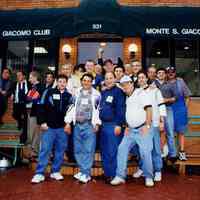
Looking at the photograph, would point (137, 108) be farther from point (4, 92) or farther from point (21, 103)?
point (4, 92)

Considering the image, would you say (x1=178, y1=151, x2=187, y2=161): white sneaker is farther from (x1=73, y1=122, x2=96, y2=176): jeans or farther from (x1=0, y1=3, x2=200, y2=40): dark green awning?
(x1=0, y1=3, x2=200, y2=40): dark green awning

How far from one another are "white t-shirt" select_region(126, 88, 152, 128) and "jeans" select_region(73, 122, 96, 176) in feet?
2.61

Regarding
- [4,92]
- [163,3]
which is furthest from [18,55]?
[163,3]

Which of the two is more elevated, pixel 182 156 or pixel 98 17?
pixel 98 17

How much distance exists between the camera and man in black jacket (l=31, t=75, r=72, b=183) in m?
6.83

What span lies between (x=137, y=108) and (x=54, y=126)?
1.65m

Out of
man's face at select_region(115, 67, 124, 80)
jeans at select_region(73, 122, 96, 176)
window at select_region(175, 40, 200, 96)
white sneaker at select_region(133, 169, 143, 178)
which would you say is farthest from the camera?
window at select_region(175, 40, 200, 96)

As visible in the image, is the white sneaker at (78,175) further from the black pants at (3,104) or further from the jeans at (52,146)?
the black pants at (3,104)

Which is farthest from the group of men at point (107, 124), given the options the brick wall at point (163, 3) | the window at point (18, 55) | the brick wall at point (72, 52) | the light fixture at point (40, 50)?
the window at point (18, 55)

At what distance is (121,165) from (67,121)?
1.33 m

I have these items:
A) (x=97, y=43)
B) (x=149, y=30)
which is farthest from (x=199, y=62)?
(x=97, y=43)

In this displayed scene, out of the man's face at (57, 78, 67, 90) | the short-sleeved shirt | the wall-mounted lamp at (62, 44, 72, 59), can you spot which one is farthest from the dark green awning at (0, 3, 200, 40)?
the short-sleeved shirt

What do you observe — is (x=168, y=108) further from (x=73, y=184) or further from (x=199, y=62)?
(x=199, y=62)

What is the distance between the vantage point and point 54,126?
22.4ft
